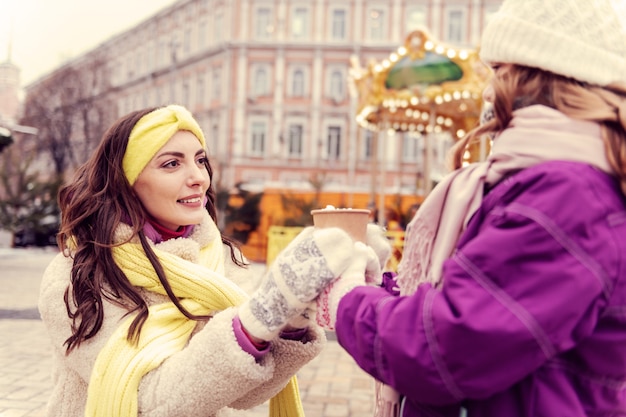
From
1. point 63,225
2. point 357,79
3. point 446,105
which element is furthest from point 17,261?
point 63,225

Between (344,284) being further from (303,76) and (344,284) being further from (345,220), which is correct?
(303,76)

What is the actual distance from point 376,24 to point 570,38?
3643 cm

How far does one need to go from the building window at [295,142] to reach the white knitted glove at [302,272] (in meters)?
34.5

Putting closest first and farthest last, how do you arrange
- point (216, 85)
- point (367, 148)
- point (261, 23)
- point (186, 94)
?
1. point (367, 148)
2. point (261, 23)
3. point (216, 85)
4. point (186, 94)

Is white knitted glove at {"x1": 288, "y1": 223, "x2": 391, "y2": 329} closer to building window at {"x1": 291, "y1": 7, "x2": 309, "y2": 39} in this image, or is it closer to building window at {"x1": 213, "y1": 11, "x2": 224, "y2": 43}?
building window at {"x1": 291, "y1": 7, "x2": 309, "y2": 39}

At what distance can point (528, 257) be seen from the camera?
3.64 feet

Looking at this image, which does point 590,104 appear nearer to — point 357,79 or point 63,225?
point 63,225

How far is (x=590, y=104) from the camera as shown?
124 cm

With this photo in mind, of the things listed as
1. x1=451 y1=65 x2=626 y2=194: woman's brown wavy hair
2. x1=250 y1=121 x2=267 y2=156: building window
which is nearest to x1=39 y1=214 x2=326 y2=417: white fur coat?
x1=451 y1=65 x2=626 y2=194: woman's brown wavy hair

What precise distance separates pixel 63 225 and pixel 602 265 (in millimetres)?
1664

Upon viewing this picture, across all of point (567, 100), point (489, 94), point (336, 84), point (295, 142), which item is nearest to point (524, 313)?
point (567, 100)

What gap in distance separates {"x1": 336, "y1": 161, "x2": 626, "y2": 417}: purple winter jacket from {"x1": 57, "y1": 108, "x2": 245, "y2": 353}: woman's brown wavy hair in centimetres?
85

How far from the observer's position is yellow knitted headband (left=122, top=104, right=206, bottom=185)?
1.96 meters

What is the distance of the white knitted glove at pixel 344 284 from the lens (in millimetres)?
1336
